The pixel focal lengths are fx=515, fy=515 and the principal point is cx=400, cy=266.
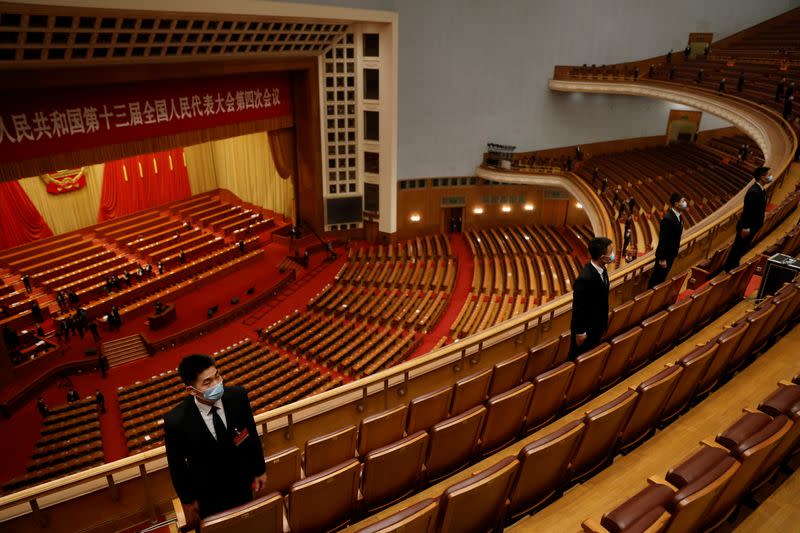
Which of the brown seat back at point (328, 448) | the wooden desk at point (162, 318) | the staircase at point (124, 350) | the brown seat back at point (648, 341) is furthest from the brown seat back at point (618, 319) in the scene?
the wooden desk at point (162, 318)

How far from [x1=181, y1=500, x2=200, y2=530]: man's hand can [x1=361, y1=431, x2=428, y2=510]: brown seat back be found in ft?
1.39

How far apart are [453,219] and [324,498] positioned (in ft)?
27.8

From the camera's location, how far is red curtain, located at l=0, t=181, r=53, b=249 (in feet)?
24.6

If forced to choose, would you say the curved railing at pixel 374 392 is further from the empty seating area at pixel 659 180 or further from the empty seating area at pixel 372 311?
the empty seating area at pixel 372 311

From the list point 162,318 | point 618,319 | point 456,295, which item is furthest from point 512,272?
point 618,319

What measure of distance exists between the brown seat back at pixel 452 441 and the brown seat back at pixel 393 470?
0.04 meters

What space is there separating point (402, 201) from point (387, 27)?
9.18 ft

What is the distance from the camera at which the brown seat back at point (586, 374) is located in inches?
71.6

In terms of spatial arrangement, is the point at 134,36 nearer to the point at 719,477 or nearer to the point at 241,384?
the point at 241,384

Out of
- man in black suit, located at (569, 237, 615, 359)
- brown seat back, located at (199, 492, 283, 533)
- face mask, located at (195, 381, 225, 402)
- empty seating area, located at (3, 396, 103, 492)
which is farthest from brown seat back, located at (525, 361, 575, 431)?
empty seating area, located at (3, 396, 103, 492)

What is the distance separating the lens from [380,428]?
67.8 inches

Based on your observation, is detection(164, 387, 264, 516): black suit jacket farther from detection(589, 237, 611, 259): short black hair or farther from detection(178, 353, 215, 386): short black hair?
detection(589, 237, 611, 259): short black hair

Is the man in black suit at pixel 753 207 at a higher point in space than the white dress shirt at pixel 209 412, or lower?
higher

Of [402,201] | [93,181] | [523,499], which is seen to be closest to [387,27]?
[402,201]
